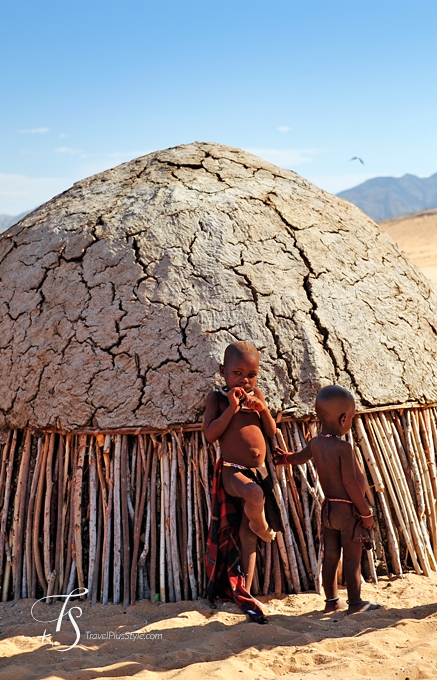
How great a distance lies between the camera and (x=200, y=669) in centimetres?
314

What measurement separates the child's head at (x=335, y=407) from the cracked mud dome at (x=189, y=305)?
26 centimetres

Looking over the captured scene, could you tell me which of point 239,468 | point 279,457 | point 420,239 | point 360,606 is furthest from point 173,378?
point 420,239

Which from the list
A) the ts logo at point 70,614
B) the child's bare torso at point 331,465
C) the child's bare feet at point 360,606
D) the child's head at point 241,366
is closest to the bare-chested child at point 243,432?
the child's head at point 241,366

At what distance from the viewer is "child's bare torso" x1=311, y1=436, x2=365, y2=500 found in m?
3.85

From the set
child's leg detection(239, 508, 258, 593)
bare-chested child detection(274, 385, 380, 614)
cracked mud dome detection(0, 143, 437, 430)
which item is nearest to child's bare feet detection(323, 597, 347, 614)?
bare-chested child detection(274, 385, 380, 614)

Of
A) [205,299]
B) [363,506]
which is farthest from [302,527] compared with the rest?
[205,299]

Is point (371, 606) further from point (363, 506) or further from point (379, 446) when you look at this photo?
point (379, 446)

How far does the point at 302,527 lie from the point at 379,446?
0.70 metres

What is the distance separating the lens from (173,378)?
4.17m

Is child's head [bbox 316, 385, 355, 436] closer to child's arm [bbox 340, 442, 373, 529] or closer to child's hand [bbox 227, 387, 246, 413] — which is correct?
child's arm [bbox 340, 442, 373, 529]

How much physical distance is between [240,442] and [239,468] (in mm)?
144

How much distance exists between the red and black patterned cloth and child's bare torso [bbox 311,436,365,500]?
51cm

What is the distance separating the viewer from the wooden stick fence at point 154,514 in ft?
13.4

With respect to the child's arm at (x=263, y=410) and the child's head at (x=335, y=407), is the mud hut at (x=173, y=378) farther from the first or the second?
the child's head at (x=335, y=407)
